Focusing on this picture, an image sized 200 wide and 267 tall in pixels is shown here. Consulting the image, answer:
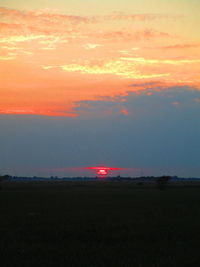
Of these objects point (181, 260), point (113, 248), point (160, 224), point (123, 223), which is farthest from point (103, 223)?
point (181, 260)

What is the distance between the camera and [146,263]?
57.1 feet

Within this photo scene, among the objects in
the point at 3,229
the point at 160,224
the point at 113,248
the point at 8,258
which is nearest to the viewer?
the point at 8,258

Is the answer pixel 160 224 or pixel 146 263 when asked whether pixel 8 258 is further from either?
pixel 160 224

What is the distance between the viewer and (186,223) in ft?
98.2


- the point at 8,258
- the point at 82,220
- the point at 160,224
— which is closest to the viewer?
the point at 8,258

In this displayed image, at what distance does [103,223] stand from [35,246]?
30.4 feet

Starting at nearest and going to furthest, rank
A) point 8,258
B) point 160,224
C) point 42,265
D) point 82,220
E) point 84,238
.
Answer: point 42,265, point 8,258, point 84,238, point 160,224, point 82,220

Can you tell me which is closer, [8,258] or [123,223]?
[8,258]

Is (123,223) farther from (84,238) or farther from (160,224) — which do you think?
(84,238)

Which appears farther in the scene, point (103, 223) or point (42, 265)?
point (103, 223)

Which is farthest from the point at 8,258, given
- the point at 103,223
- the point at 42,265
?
the point at 103,223

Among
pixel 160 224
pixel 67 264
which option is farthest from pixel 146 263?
pixel 160 224

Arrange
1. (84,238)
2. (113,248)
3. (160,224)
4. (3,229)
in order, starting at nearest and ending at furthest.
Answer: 1. (113,248)
2. (84,238)
3. (3,229)
4. (160,224)

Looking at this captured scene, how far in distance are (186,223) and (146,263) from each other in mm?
13251
